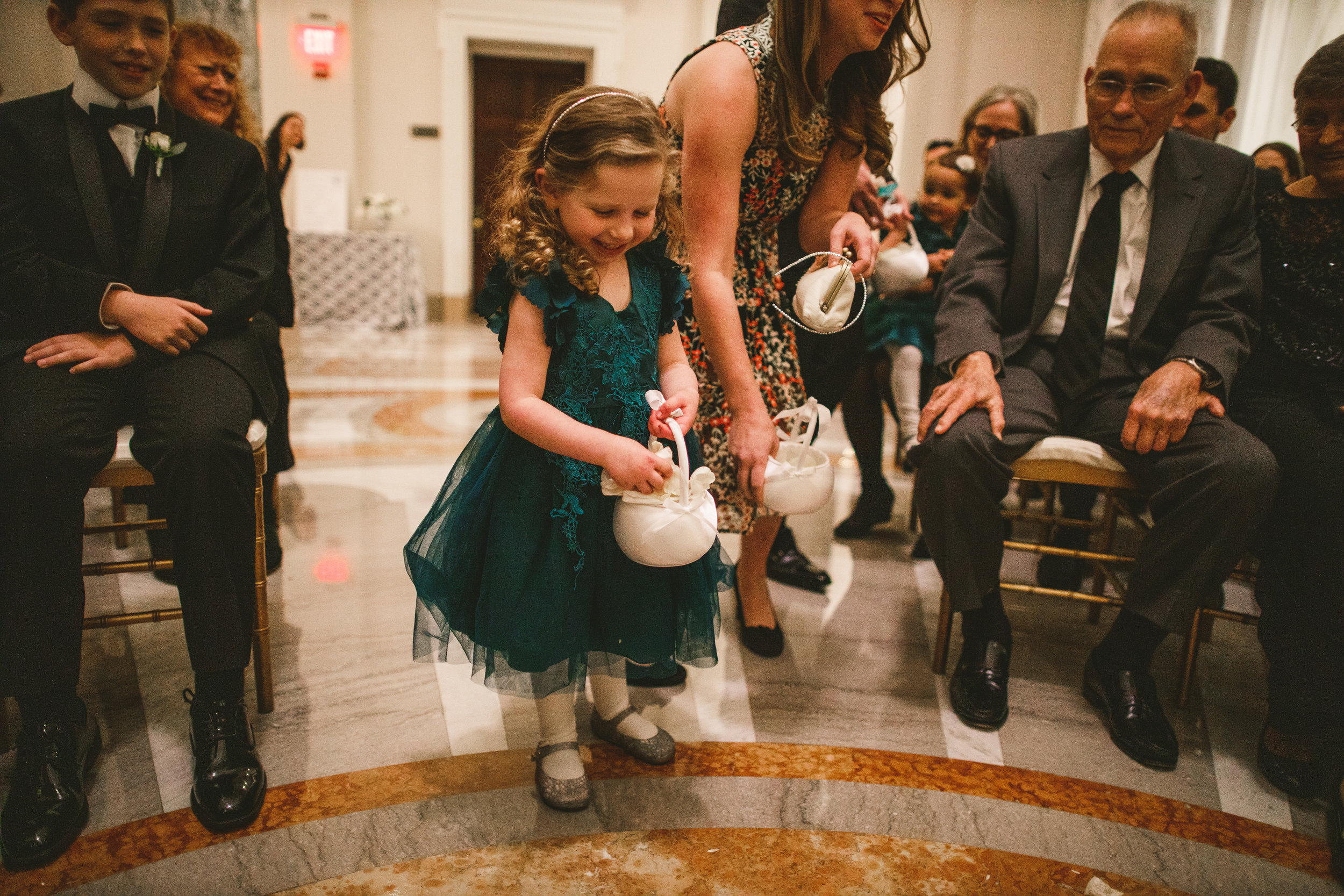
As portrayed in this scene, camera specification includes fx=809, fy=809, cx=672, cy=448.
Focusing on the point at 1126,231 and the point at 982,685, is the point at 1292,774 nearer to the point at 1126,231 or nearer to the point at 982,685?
the point at 982,685

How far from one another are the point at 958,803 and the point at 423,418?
3132 mm

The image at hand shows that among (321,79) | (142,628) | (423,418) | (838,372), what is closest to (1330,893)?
(838,372)

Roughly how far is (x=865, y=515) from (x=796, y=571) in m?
0.53

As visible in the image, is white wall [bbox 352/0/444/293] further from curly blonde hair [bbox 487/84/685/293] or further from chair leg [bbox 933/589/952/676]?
chair leg [bbox 933/589/952/676]

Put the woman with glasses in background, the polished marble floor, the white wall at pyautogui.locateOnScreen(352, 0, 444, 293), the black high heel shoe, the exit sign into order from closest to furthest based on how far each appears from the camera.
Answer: the polished marble floor → the black high heel shoe → the woman with glasses in background → the exit sign → the white wall at pyautogui.locateOnScreen(352, 0, 444, 293)

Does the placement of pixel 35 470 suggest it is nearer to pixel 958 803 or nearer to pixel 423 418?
pixel 958 803

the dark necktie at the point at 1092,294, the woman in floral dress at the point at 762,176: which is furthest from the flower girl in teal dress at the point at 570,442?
the dark necktie at the point at 1092,294

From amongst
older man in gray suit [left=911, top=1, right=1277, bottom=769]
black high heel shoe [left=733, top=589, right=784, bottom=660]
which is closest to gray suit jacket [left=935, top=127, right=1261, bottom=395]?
older man in gray suit [left=911, top=1, right=1277, bottom=769]

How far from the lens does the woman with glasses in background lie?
109 inches

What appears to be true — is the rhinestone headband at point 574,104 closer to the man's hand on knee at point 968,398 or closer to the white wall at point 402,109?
the man's hand on knee at point 968,398

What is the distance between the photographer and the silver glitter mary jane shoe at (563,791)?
135 centimetres

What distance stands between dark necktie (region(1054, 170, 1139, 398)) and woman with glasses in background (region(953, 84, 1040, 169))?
1.00 m

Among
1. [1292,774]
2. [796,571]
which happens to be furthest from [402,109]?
[1292,774]

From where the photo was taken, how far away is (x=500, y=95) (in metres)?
8.47
